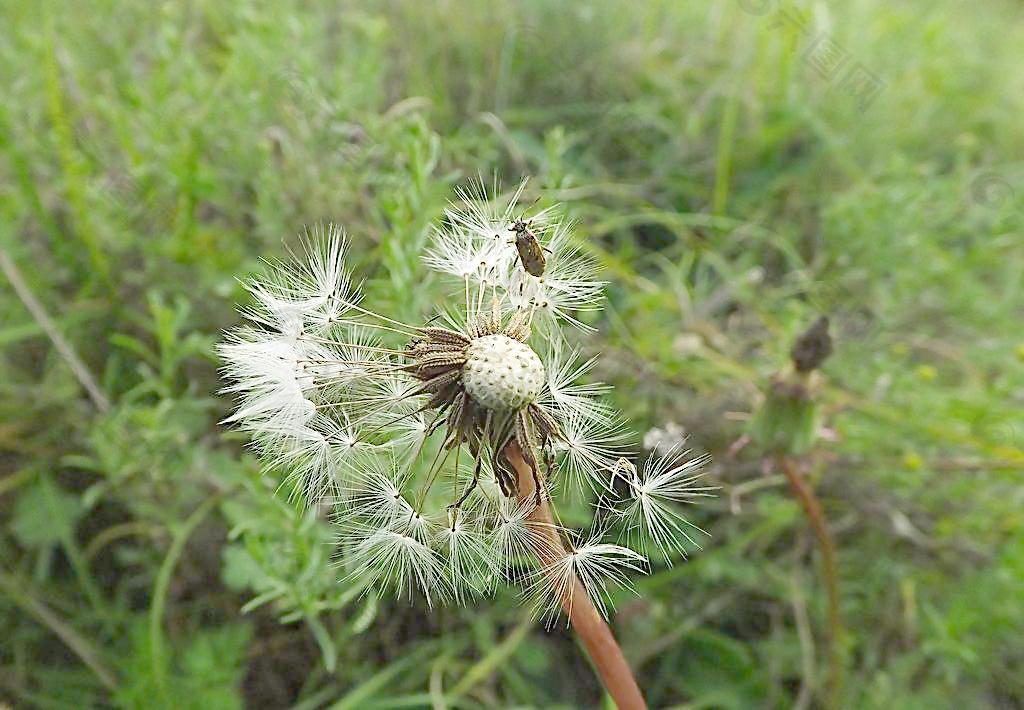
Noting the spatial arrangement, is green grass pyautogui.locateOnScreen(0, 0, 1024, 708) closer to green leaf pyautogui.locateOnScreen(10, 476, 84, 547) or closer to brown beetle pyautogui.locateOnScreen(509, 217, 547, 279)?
green leaf pyautogui.locateOnScreen(10, 476, 84, 547)

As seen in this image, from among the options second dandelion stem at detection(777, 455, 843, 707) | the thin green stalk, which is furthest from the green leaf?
second dandelion stem at detection(777, 455, 843, 707)

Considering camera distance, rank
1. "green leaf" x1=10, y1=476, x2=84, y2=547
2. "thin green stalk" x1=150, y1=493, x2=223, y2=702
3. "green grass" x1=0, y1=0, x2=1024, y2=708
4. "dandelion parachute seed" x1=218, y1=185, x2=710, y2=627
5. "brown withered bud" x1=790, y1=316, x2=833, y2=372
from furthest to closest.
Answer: "green leaf" x1=10, y1=476, x2=84, y2=547, "green grass" x1=0, y1=0, x2=1024, y2=708, "thin green stalk" x1=150, y1=493, x2=223, y2=702, "brown withered bud" x1=790, y1=316, x2=833, y2=372, "dandelion parachute seed" x1=218, y1=185, x2=710, y2=627

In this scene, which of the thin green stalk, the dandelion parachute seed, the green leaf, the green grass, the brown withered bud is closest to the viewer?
the dandelion parachute seed

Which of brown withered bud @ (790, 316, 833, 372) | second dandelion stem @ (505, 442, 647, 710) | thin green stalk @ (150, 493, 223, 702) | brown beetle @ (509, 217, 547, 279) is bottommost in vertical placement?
thin green stalk @ (150, 493, 223, 702)

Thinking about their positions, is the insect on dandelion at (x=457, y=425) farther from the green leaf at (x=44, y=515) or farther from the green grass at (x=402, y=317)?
the green leaf at (x=44, y=515)

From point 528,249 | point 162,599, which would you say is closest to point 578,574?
point 528,249

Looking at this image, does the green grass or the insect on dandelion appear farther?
the green grass

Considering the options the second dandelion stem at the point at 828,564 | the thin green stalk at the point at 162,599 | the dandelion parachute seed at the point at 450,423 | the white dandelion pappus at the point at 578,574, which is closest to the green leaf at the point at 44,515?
the thin green stalk at the point at 162,599
